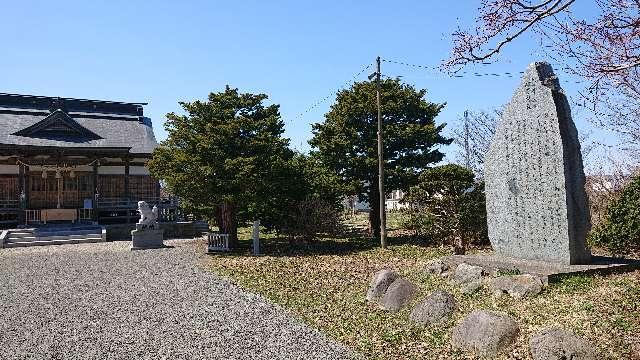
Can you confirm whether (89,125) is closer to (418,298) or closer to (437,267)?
(437,267)

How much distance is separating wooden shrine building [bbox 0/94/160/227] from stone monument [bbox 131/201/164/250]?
21.8ft

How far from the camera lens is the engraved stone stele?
866cm

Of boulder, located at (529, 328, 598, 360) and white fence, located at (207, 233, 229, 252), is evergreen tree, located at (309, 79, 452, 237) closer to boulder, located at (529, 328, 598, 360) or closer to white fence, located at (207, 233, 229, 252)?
white fence, located at (207, 233, 229, 252)

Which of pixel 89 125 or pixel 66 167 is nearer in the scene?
pixel 66 167

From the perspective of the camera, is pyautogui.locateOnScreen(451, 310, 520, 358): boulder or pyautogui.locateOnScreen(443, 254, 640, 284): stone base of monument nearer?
pyautogui.locateOnScreen(451, 310, 520, 358): boulder

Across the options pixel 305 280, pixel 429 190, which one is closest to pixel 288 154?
pixel 429 190

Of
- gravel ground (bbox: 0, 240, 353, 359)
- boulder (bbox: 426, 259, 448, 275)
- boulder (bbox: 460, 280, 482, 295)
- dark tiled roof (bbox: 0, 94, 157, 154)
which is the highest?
dark tiled roof (bbox: 0, 94, 157, 154)

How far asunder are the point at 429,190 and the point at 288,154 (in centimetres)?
617

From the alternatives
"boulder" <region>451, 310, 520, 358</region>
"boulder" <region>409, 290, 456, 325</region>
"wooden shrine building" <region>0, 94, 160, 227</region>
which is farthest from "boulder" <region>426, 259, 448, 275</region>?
"wooden shrine building" <region>0, 94, 160, 227</region>

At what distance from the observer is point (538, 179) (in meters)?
9.11

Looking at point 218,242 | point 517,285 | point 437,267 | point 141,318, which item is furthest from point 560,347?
point 218,242

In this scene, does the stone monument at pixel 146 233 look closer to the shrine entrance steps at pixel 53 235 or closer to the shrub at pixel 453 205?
the shrine entrance steps at pixel 53 235

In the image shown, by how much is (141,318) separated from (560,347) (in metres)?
7.29

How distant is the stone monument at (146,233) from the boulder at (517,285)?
15529mm
